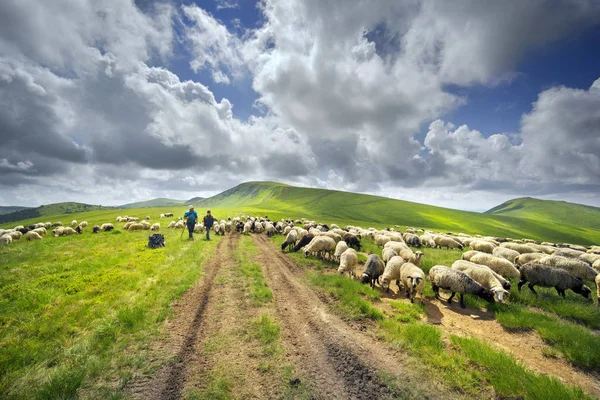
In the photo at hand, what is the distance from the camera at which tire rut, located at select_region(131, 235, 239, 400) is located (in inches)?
209

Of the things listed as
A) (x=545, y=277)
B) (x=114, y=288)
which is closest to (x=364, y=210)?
(x=545, y=277)

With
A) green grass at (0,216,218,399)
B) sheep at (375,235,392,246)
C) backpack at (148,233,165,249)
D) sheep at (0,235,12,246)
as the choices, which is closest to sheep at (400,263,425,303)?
green grass at (0,216,218,399)

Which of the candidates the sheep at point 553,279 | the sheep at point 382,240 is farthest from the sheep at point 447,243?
the sheep at point 553,279

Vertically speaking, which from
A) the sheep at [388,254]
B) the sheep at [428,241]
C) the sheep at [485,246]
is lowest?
the sheep at [428,241]

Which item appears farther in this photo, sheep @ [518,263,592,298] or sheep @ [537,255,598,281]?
sheep @ [537,255,598,281]

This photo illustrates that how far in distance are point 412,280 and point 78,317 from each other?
14.5 metres

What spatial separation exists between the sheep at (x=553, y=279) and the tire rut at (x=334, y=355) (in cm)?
1213

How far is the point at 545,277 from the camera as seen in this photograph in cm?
1273

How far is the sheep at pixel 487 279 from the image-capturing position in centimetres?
1082

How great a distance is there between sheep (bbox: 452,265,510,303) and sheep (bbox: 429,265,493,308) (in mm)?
406

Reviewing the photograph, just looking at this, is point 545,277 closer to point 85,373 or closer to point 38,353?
point 85,373

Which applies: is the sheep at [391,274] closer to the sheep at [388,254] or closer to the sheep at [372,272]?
the sheep at [372,272]

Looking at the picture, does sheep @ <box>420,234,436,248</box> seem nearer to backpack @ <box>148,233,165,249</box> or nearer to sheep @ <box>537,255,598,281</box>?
sheep @ <box>537,255,598,281</box>

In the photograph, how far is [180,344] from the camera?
714 centimetres
